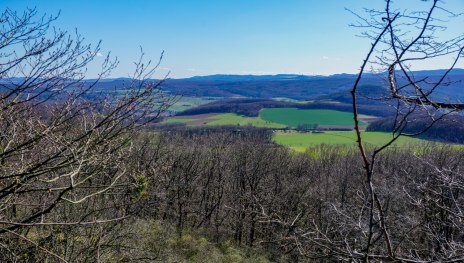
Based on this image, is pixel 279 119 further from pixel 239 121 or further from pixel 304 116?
pixel 239 121

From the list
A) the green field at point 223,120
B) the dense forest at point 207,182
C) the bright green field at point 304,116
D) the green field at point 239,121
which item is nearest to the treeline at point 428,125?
the dense forest at point 207,182

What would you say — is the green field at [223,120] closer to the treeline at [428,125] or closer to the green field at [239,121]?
the green field at [239,121]

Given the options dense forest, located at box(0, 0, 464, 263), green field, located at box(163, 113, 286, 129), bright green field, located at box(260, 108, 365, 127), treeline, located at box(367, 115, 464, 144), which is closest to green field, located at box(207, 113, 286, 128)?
green field, located at box(163, 113, 286, 129)

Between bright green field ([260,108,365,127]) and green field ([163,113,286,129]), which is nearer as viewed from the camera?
green field ([163,113,286,129])

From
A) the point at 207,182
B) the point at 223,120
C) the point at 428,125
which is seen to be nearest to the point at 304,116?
the point at 223,120

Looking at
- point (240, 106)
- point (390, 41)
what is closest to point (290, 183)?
point (390, 41)

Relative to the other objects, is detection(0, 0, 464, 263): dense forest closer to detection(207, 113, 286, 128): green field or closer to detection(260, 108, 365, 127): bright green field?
detection(207, 113, 286, 128): green field

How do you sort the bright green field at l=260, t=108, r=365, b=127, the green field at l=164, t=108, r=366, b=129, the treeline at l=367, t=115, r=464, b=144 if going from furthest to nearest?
the bright green field at l=260, t=108, r=365, b=127
the green field at l=164, t=108, r=366, b=129
the treeline at l=367, t=115, r=464, b=144

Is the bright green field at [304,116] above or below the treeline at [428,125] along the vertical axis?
below
